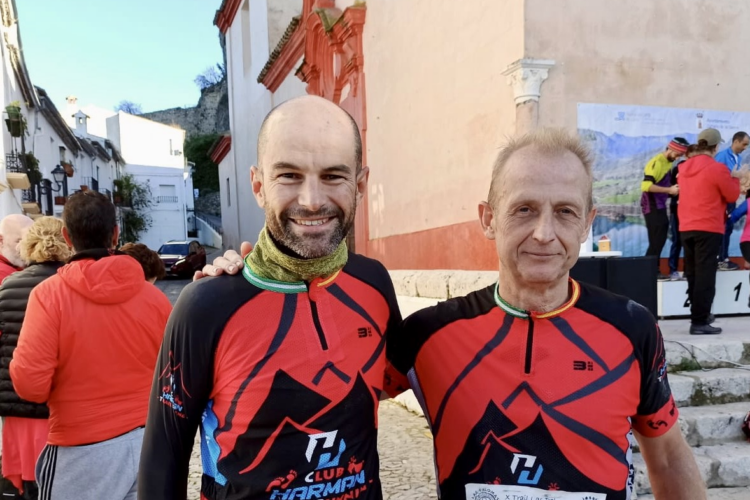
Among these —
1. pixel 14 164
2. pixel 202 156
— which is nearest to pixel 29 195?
pixel 14 164

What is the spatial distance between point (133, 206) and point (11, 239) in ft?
126

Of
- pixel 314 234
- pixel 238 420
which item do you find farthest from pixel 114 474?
pixel 314 234

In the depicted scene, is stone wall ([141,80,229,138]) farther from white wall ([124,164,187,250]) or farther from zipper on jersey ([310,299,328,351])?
zipper on jersey ([310,299,328,351])

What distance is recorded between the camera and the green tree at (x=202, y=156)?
4781 centimetres

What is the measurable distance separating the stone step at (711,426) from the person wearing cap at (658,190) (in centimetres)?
300

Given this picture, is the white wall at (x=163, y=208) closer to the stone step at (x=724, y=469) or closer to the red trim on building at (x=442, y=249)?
the red trim on building at (x=442, y=249)

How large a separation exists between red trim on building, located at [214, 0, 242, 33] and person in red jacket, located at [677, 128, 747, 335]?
2011cm

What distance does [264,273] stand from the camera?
5.41 feet

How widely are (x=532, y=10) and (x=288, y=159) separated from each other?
523cm

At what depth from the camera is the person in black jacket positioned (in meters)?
2.81

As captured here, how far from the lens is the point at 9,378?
110 inches

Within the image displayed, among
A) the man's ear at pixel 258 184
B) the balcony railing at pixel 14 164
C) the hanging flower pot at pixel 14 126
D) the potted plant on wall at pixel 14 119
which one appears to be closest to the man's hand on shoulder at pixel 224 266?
the man's ear at pixel 258 184

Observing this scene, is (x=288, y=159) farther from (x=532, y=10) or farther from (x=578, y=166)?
(x=532, y=10)

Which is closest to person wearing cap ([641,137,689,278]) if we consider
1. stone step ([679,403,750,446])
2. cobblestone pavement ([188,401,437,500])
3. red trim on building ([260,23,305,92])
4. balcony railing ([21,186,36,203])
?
stone step ([679,403,750,446])
